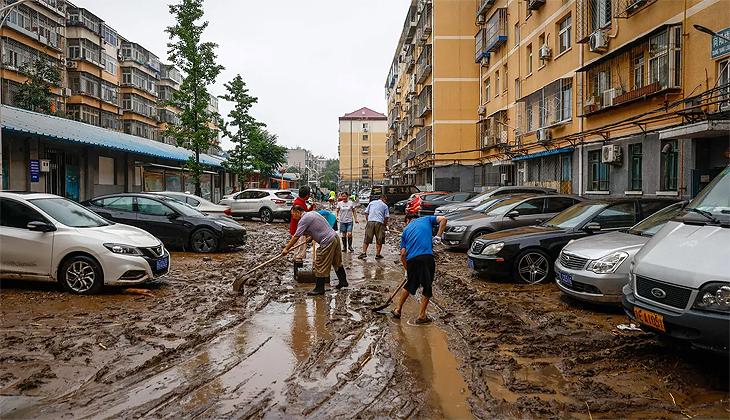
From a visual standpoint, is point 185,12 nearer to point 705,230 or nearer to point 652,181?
point 652,181

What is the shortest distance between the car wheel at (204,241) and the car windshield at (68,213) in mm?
4471

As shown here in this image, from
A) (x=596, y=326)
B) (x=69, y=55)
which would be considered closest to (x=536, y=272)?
(x=596, y=326)

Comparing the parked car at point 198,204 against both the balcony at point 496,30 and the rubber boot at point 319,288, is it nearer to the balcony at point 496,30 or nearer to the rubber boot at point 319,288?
the rubber boot at point 319,288

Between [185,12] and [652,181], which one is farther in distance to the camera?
[185,12]

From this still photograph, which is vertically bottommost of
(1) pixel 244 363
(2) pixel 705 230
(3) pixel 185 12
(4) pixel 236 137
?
(1) pixel 244 363

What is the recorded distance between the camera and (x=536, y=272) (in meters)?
9.30

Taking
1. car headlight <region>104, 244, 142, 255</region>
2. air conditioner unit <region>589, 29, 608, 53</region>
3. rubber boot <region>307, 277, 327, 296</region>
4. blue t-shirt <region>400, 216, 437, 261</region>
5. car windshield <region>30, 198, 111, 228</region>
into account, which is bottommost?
rubber boot <region>307, 277, 327, 296</region>

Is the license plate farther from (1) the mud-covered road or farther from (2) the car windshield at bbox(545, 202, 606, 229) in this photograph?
(2) the car windshield at bbox(545, 202, 606, 229)

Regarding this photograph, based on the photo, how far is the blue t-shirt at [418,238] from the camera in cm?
666

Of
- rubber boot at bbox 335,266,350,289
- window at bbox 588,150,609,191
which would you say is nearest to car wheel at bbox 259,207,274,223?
window at bbox 588,150,609,191

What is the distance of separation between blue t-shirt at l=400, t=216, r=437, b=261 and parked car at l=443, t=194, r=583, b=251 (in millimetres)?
5777

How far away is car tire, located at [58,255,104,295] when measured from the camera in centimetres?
791

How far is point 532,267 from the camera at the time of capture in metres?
9.30

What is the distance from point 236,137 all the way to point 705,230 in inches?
1303
